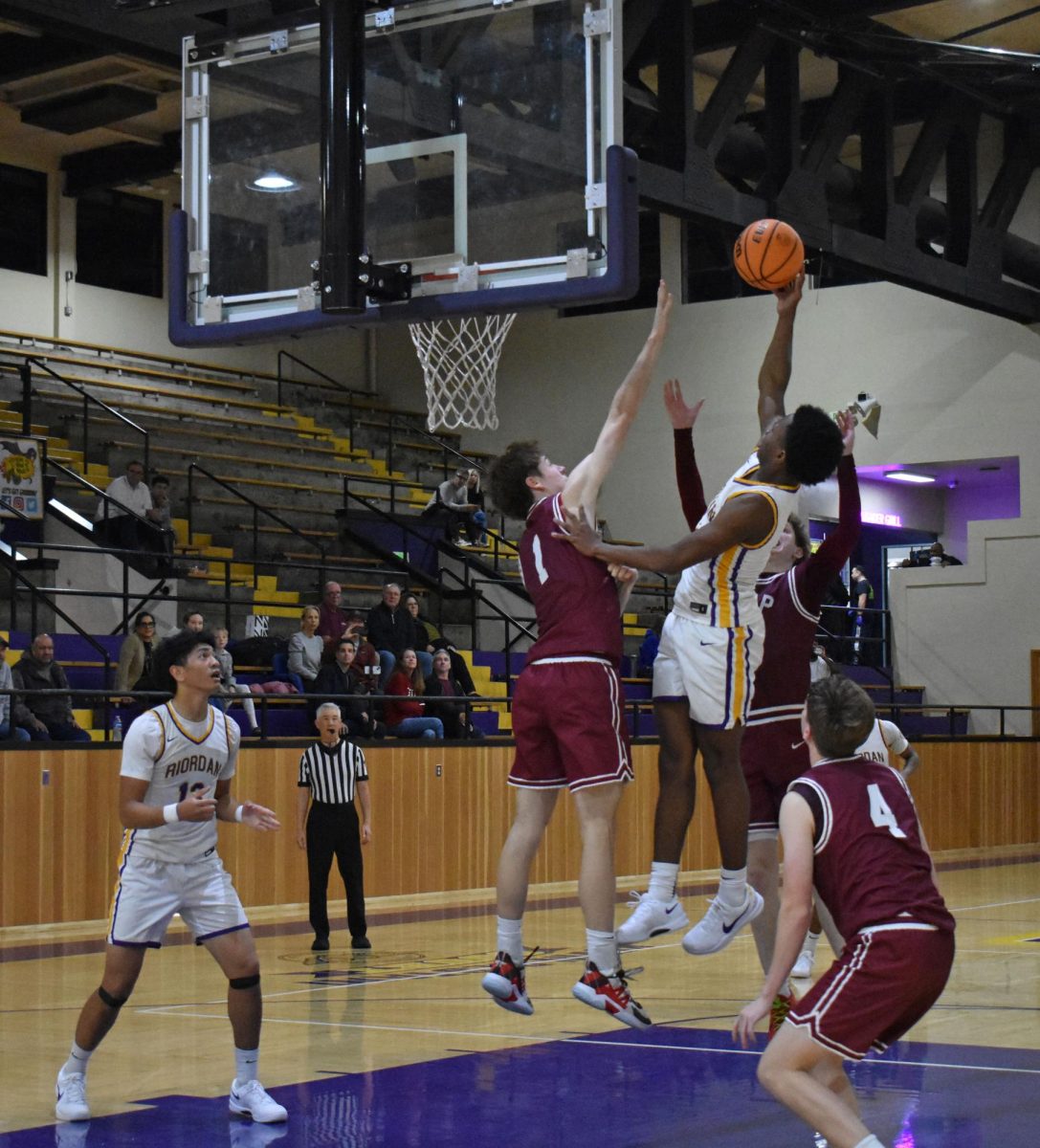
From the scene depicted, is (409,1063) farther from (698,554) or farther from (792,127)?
(792,127)

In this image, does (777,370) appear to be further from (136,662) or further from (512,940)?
(136,662)

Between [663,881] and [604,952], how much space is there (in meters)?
0.47

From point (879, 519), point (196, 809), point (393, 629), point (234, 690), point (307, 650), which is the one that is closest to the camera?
point (196, 809)

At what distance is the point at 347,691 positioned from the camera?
1467 centimetres

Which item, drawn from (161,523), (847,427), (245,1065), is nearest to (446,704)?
(161,523)

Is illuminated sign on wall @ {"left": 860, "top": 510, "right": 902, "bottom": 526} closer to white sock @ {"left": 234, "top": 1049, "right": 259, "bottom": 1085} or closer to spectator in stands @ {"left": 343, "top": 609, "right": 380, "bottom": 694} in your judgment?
spectator in stands @ {"left": 343, "top": 609, "right": 380, "bottom": 694}

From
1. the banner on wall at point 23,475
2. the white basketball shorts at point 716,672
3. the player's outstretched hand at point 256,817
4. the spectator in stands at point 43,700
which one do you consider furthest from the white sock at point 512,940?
the banner on wall at point 23,475

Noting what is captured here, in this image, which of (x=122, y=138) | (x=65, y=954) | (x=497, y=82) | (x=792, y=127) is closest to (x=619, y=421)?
(x=497, y=82)

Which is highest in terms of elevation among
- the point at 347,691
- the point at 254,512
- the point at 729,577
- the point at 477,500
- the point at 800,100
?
the point at 800,100

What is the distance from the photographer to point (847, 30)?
45.3 feet

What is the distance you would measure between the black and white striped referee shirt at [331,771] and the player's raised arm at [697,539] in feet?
18.9

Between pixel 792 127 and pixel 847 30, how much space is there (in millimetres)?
895

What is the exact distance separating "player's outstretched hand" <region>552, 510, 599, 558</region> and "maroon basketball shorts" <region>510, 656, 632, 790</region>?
0.40 meters

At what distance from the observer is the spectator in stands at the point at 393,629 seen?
→ 52.7 ft
